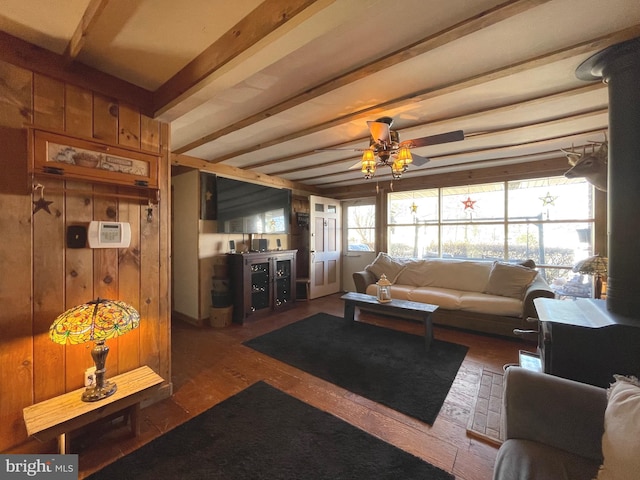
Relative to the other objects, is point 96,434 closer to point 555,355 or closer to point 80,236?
point 80,236

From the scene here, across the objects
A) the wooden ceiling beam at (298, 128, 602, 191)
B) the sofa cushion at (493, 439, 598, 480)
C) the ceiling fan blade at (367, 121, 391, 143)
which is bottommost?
the sofa cushion at (493, 439, 598, 480)

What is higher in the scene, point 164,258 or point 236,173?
point 236,173

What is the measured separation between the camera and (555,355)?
1.48 m

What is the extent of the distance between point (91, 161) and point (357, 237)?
4.82m

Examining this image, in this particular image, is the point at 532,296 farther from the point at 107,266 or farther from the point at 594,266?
the point at 107,266

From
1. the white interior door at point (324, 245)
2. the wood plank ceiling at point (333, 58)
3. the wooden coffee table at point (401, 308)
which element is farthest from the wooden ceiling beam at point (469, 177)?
the wooden coffee table at point (401, 308)

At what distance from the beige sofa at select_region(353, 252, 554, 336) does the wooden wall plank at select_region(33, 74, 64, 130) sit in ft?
12.2

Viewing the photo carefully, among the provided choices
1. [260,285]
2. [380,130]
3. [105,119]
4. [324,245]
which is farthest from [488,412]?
[324,245]

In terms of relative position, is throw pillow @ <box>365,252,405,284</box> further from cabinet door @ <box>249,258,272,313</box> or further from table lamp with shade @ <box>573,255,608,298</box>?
table lamp with shade @ <box>573,255,608,298</box>

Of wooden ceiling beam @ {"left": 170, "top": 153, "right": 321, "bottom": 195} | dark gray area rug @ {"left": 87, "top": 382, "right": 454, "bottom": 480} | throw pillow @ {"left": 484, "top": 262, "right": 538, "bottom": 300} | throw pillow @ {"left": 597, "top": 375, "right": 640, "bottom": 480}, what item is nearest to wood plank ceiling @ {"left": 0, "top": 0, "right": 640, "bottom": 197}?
wooden ceiling beam @ {"left": 170, "top": 153, "right": 321, "bottom": 195}

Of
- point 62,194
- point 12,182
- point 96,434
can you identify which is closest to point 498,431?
point 96,434

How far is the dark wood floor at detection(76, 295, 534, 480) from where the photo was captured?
1.51 metres

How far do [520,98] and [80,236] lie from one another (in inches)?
130

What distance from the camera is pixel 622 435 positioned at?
0.86 meters
